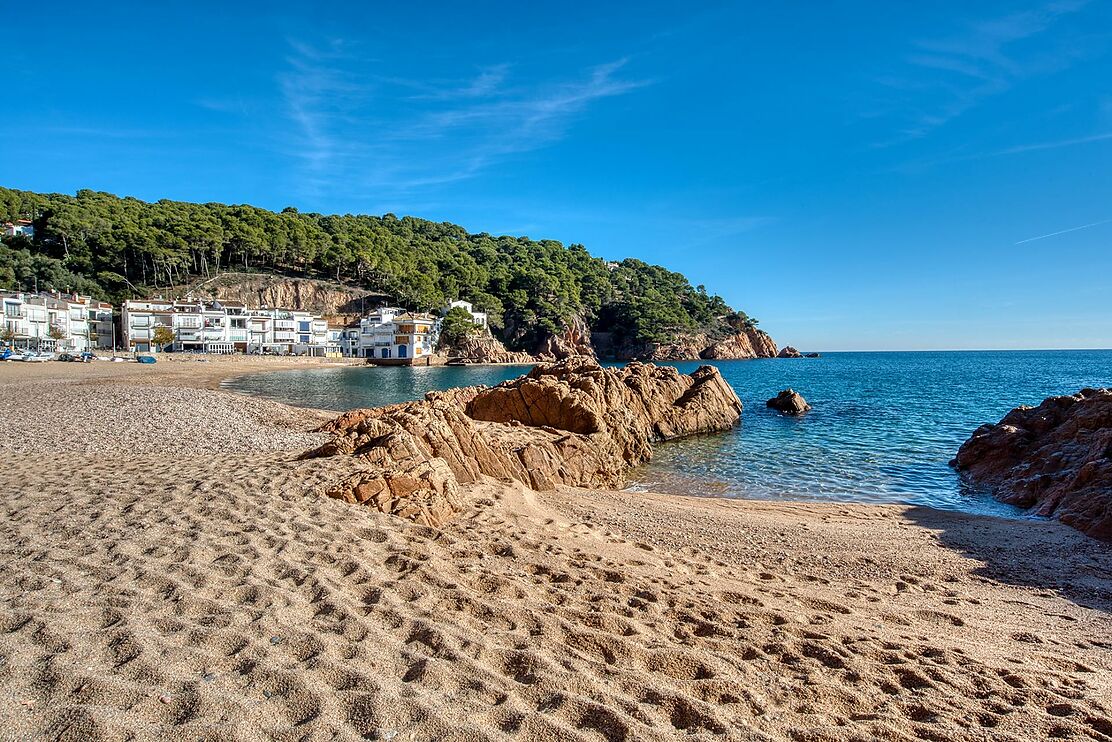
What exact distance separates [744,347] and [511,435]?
135 metres

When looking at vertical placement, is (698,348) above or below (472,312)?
below

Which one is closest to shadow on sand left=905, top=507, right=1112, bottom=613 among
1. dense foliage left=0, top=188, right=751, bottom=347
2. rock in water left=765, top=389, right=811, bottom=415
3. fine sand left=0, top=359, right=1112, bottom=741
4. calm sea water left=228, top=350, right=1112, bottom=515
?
fine sand left=0, top=359, right=1112, bottom=741

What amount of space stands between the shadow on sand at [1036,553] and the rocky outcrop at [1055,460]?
2.15 feet

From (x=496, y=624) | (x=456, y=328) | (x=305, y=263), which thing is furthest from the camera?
(x=305, y=263)

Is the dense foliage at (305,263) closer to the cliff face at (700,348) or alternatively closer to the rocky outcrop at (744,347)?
the cliff face at (700,348)

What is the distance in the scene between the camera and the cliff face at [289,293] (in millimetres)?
95688

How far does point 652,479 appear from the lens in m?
16.7

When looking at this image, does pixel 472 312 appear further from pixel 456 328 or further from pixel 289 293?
pixel 289 293

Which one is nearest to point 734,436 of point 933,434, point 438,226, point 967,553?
point 933,434

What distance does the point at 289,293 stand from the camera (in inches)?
3898

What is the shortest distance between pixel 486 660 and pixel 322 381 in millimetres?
50708

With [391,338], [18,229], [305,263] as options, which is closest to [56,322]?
[18,229]

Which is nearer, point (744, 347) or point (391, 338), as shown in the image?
point (391, 338)

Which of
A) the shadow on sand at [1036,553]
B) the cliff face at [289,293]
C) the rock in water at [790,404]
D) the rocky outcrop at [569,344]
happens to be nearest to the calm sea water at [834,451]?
the rock in water at [790,404]
